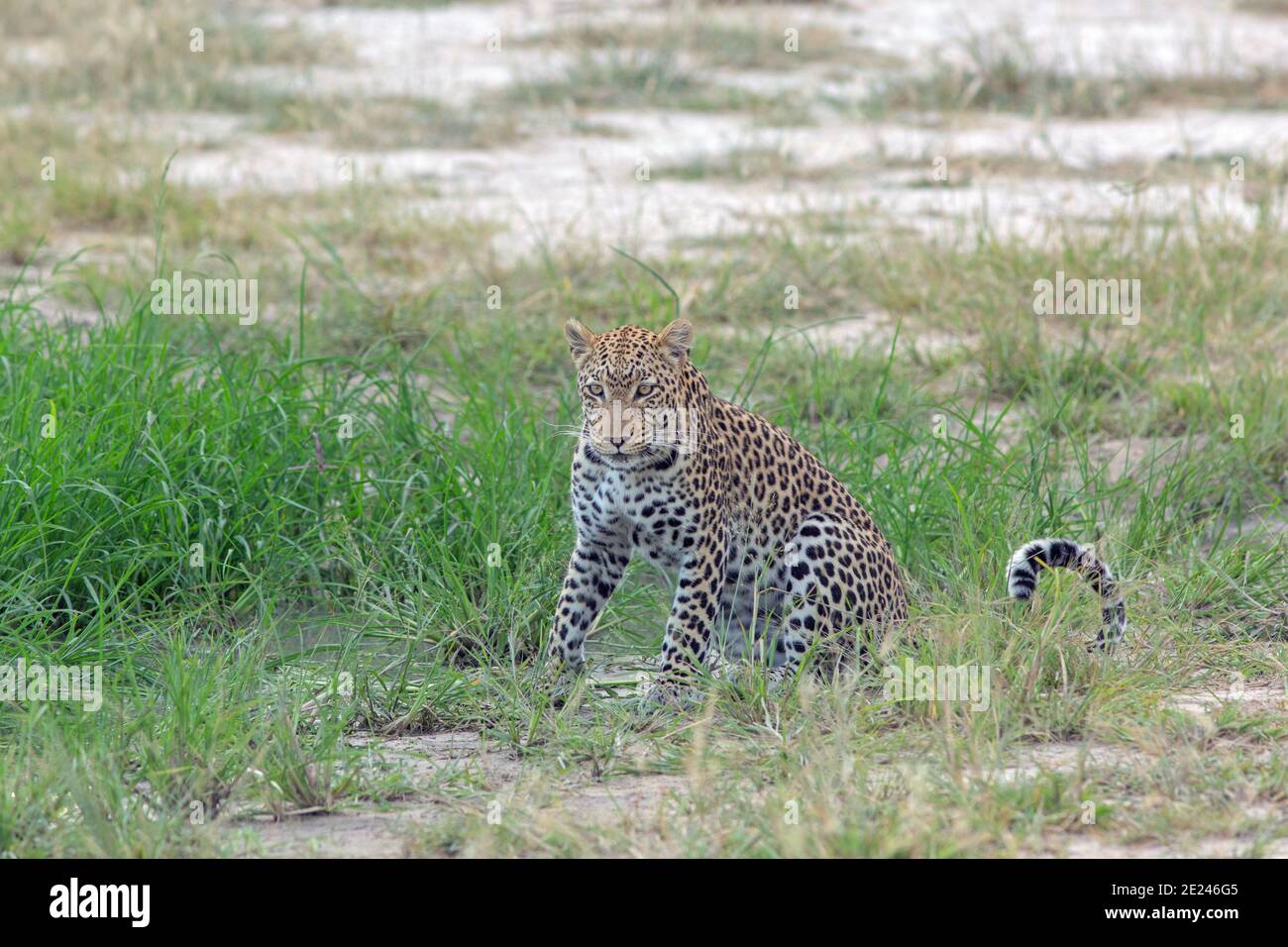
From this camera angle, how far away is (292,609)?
17.7ft

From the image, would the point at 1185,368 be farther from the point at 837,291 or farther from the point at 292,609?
the point at 292,609

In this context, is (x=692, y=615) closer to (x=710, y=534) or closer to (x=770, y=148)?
(x=710, y=534)

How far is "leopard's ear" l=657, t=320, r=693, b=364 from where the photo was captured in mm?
4609

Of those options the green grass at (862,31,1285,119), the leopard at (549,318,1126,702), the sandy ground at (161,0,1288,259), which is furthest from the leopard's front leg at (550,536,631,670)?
the green grass at (862,31,1285,119)

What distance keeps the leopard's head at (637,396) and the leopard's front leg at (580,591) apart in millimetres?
344

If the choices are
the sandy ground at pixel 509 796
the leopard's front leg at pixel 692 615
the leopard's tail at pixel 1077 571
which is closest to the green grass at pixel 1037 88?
the leopard's tail at pixel 1077 571

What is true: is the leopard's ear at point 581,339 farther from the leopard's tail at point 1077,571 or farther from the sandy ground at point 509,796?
the leopard's tail at point 1077,571

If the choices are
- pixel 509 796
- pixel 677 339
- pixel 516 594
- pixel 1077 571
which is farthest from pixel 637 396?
pixel 1077 571

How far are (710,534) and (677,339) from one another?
20.0 inches

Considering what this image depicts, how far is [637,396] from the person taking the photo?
455cm

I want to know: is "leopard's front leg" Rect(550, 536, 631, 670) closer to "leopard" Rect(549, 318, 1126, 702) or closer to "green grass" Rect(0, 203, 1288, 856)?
"leopard" Rect(549, 318, 1126, 702)

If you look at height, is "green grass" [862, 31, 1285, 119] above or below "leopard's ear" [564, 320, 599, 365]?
above

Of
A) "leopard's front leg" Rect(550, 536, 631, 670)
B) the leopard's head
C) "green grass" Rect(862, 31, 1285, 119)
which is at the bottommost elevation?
"leopard's front leg" Rect(550, 536, 631, 670)
